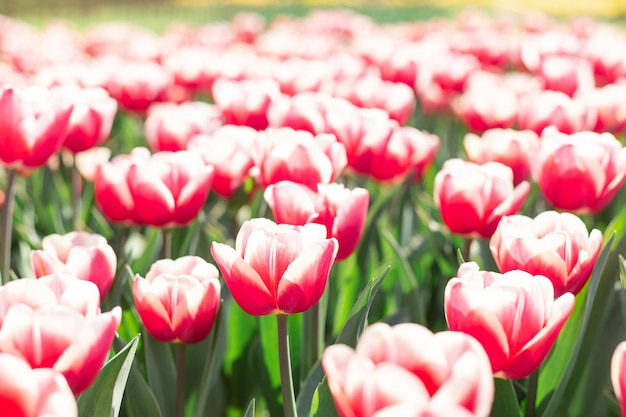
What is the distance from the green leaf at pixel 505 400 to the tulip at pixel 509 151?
876mm

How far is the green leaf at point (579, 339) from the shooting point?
125cm

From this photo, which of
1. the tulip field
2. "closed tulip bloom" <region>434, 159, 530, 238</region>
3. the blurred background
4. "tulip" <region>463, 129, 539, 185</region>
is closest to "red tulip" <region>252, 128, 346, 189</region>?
the tulip field

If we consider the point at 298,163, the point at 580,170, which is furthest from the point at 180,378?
the point at 580,170

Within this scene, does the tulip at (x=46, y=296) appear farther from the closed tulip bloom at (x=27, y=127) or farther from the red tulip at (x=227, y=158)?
the red tulip at (x=227, y=158)

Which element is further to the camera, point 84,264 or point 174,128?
point 174,128

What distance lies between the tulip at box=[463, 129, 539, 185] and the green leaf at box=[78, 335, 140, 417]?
1.17 metres

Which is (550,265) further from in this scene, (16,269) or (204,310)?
(16,269)

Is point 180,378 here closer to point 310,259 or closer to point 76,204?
point 310,259

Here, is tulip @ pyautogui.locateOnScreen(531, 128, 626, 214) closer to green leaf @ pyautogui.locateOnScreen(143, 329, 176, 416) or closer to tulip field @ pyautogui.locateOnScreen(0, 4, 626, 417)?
tulip field @ pyautogui.locateOnScreen(0, 4, 626, 417)

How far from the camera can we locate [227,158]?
1821 mm

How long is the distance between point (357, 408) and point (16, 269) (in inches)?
57.9

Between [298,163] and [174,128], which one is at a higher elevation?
[298,163]

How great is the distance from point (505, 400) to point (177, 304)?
52 centimetres

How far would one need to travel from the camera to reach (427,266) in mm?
2047
